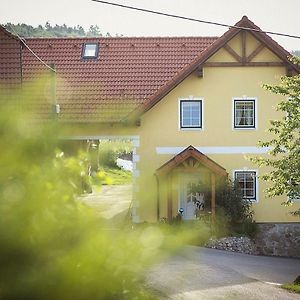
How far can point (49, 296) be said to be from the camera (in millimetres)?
2318

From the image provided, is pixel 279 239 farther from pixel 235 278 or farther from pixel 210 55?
pixel 235 278

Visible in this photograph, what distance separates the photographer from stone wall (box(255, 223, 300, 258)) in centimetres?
1911

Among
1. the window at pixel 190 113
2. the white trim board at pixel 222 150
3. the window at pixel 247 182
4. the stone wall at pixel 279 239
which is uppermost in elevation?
the window at pixel 190 113

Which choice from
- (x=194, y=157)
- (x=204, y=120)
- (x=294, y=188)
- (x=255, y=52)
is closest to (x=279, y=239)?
(x=194, y=157)

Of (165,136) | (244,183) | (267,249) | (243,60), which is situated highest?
(243,60)

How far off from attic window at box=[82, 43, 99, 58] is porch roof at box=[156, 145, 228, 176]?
5943mm

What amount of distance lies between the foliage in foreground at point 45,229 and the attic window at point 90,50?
2177cm

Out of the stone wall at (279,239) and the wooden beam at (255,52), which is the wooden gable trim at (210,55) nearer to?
the wooden beam at (255,52)

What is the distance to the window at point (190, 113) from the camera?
21531 millimetres

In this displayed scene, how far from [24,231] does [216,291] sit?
1020 cm

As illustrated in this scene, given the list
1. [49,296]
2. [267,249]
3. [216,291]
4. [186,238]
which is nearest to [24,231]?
[49,296]

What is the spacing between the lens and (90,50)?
957 inches

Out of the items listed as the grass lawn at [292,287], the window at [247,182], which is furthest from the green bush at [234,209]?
the grass lawn at [292,287]

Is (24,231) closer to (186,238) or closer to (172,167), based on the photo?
(186,238)
